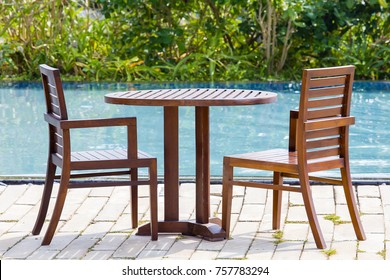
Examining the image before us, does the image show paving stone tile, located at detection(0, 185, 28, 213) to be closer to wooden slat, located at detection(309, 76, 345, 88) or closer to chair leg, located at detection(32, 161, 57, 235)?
chair leg, located at detection(32, 161, 57, 235)

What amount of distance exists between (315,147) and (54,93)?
1.33 meters

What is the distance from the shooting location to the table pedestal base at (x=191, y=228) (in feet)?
15.0

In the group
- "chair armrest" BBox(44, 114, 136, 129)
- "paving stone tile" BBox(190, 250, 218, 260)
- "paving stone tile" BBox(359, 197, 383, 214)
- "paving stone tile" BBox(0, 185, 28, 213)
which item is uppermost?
"chair armrest" BBox(44, 114, 136, 129)

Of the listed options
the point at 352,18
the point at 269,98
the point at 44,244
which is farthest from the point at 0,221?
the point at 352,18

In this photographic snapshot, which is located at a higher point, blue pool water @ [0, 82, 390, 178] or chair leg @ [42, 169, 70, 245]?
chair leg @ [42, 169, 70, 245]

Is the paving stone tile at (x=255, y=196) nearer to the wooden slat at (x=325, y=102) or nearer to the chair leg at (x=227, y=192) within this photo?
the chair leg at (x=227, y=192)

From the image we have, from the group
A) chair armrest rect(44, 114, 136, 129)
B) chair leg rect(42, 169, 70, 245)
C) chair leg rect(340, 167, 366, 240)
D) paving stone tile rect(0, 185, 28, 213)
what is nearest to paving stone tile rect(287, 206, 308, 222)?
chair leg rect(340, 167, 366, 240)

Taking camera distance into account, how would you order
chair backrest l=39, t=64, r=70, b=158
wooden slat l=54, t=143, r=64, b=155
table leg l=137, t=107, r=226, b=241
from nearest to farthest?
chair backrest l=39, t=64, r=70, b=158
wooden slat l=54, t=143, r=64, b=155
table leg l=137, t=107, r=226, b=241

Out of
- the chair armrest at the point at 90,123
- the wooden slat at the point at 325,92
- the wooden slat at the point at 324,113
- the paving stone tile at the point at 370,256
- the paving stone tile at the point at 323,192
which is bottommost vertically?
the paving stone tile at the point at 323,192

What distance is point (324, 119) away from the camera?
442 centimetres

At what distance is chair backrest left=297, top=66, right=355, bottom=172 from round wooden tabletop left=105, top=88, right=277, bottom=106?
243 millimetres

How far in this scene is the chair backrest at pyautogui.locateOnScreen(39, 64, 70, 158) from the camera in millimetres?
4395

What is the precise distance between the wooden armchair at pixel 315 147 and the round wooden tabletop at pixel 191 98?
26cm

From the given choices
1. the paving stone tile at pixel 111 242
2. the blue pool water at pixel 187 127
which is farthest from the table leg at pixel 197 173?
the blue pool water at pixel 187 127
